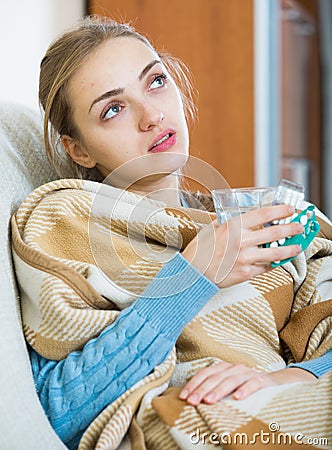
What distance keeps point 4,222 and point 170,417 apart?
0.41 meters

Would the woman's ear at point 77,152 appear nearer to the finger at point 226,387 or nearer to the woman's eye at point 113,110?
the woman's eye at point 113,110

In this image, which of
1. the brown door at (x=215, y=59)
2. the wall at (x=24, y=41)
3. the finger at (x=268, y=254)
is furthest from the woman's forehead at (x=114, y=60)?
the brown door at (x=215, y=59)

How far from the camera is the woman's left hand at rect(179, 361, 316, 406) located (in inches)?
36.8

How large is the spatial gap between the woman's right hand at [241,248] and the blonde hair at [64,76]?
469 mm

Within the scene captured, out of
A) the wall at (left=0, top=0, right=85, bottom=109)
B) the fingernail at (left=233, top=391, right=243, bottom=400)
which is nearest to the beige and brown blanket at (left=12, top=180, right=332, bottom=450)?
the fingernail at (left=233, top=391, right=243, bottom=400)

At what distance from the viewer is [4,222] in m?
1.10

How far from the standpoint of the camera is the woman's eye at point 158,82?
131 centimetres

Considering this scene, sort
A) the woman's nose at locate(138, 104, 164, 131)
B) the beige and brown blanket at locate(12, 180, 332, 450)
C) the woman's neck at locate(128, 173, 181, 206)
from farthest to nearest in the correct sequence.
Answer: the woman's neck at locate(128, 173, 181, 206) → the woman's nose at locate(138, 104, 164, 131) → the beige and brown blanket at locate(12, 180, 332, 450)

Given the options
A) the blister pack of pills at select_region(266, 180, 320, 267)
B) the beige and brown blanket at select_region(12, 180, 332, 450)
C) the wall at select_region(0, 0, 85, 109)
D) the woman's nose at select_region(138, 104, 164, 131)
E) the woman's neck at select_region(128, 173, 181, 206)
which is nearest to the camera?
the beige and brown blanket at select_region(12, 180, 332, 450)

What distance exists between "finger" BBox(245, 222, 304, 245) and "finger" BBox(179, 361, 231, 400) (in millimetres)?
175

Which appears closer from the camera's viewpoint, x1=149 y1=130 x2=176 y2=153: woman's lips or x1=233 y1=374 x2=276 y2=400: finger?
x1=233 y1=374 x2=276 y2=400: finger

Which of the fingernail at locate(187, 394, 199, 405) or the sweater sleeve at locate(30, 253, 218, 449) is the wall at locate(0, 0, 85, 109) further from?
the fingernail at locate(187, 394, 199, 405)

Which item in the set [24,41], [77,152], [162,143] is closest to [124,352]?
[162,143]

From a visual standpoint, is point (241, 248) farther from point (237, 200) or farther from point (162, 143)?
point (162, 143)
